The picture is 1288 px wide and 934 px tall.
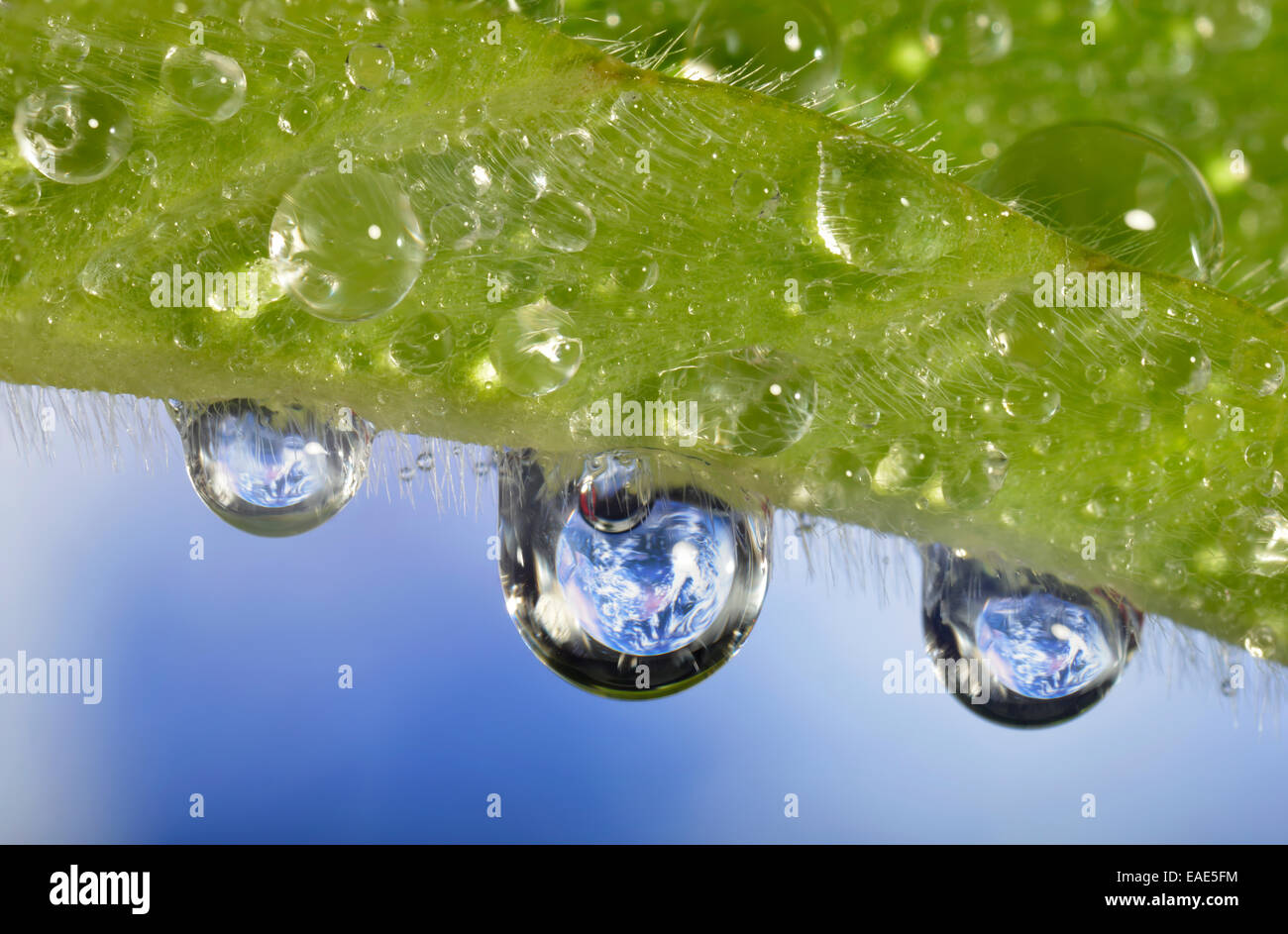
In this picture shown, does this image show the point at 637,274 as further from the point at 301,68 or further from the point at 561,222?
the point at 301,68

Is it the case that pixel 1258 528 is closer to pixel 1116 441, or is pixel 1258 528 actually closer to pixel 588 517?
pixel 1116 441

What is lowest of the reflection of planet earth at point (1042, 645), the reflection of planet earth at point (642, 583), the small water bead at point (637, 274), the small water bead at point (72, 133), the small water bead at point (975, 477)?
the reflection of planet earth at point (1042, 645)

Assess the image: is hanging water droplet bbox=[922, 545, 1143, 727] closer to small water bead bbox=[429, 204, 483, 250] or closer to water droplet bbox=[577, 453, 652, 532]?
water droplet bbox=[577, 453, 652, 532]

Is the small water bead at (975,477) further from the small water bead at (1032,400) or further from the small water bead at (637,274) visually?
the small water bead at (637,274)

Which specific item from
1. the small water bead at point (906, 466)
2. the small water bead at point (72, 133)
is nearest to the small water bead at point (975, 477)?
the small water bead at point (906, 466)

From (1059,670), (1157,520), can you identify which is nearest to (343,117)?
(1157,520)
